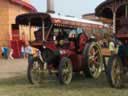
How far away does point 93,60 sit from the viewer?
16.6 m

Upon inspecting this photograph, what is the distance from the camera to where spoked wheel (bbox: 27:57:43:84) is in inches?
599

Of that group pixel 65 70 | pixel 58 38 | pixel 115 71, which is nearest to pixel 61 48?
pixel 58 38

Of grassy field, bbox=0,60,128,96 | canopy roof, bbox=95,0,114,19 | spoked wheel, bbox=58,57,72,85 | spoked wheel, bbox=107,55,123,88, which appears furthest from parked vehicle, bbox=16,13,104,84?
spoked wheel, bbox=107,55,123,88

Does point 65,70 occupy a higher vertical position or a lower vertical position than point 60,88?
higher

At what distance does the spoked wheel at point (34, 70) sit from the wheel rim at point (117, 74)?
8.96ft

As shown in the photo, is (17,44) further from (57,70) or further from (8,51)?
(57,70)

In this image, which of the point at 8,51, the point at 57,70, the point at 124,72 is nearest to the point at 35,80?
the point at 57,70

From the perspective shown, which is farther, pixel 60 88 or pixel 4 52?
pixel 4 52

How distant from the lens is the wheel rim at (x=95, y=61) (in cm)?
1644

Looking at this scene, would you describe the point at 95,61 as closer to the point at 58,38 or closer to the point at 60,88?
the point at 58,38

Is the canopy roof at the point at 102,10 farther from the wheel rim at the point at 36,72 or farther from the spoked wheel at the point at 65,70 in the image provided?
the wheel rim at the point at 36,72

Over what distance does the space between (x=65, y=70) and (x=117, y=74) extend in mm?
1989

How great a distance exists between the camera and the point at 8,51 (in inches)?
1344

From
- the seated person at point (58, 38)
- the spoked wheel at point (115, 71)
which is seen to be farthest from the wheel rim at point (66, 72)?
the spoked wheel at point (115, 71)
